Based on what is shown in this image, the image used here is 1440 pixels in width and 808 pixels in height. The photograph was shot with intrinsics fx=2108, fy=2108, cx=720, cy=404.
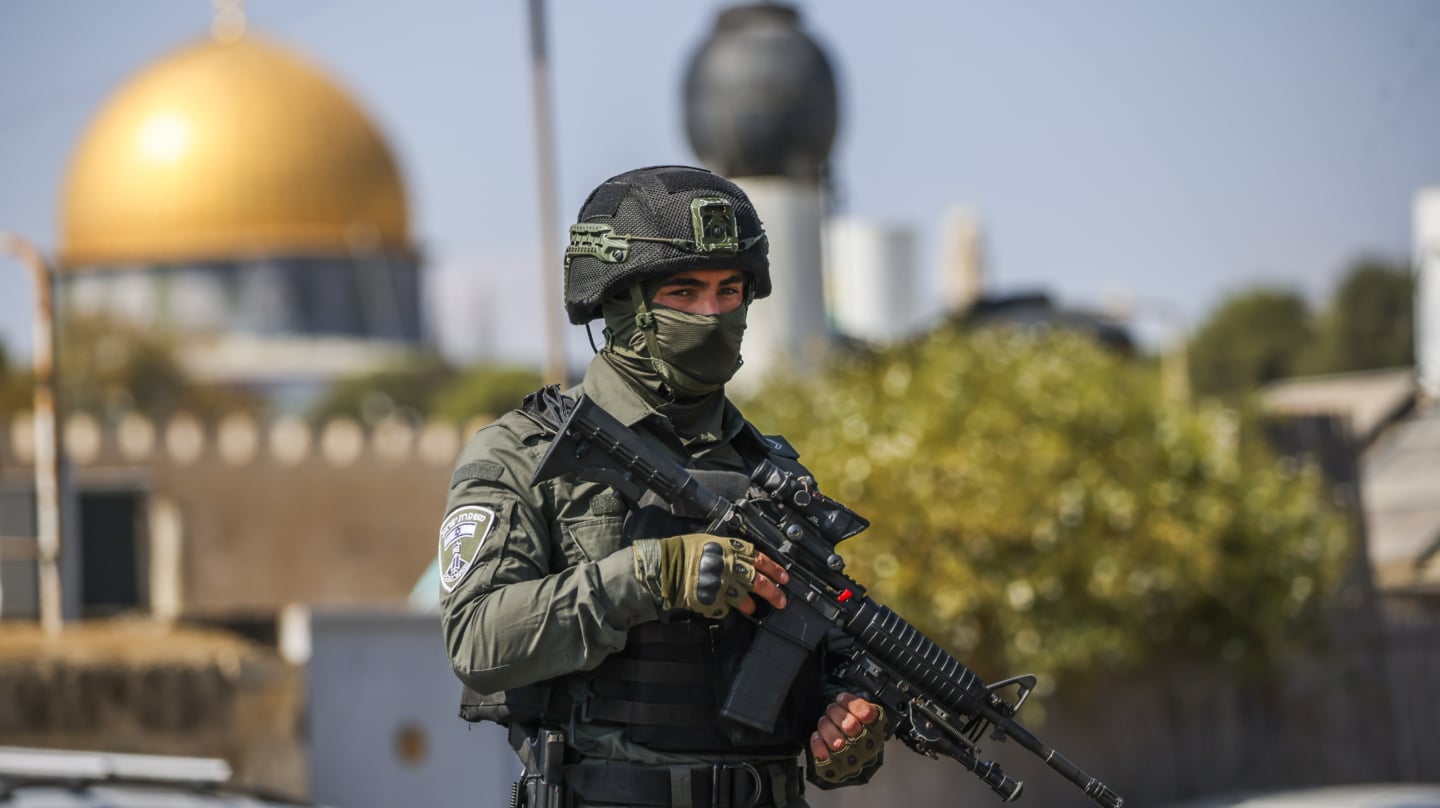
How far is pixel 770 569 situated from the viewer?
3779mm

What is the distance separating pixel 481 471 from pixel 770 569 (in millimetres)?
550

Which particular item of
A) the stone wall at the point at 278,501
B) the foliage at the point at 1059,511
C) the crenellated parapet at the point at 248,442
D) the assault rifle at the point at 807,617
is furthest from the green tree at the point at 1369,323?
the assault rifle at the point at 807,617

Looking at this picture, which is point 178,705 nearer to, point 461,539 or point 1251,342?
point 461,539

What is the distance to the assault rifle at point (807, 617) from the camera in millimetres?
3773

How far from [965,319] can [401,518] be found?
48.4 ft

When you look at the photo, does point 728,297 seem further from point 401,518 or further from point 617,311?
point 401,518

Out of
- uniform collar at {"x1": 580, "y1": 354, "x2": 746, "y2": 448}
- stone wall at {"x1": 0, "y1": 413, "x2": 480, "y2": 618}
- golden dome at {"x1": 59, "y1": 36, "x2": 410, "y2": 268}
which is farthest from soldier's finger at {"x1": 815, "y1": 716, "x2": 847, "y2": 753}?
golden dome at {"x1": 59, "y1": 36, "x2": 410, "y2": 268}

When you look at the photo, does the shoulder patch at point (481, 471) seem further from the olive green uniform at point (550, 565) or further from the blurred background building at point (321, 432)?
the blurred background building at point (321, 432)

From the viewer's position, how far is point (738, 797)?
12.5ft

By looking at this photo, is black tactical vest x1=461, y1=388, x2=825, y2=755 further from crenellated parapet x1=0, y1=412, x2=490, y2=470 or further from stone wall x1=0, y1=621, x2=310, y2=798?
crenellated parapet x1=0, y1=412, x2=490, y2=470

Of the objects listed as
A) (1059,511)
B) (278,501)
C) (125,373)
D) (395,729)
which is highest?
(125,373)

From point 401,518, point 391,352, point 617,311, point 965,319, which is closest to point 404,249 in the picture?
point 391,352

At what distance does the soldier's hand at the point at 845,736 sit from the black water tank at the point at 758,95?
19441 millimetres

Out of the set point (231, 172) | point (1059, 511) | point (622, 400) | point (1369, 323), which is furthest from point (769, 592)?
point (231, 172)
